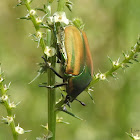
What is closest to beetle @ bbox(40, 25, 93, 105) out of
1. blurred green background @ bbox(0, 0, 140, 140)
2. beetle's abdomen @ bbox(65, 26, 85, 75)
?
beetle's abdomen @ bbox(65, 26, 85, 75)

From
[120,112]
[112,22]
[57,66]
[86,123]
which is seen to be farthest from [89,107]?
[57,66]

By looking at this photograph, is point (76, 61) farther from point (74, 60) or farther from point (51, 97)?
point (51, 97)

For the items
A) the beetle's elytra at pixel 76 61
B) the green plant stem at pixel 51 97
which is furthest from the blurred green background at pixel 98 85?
the green plant stem at pixel 51 97

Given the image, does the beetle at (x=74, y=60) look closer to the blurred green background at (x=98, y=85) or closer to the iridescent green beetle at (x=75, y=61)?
the iridescent green beetle at (x=75, y=61)

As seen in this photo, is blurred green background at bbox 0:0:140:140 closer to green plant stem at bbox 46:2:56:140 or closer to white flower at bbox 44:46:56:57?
green plant stem at bbox 46:2:56:140

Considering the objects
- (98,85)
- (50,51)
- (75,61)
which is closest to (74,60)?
(75,61)

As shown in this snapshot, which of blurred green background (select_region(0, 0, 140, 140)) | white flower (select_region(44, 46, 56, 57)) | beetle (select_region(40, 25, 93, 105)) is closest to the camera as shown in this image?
white flower (select_region(44, 46, 56, 57))
